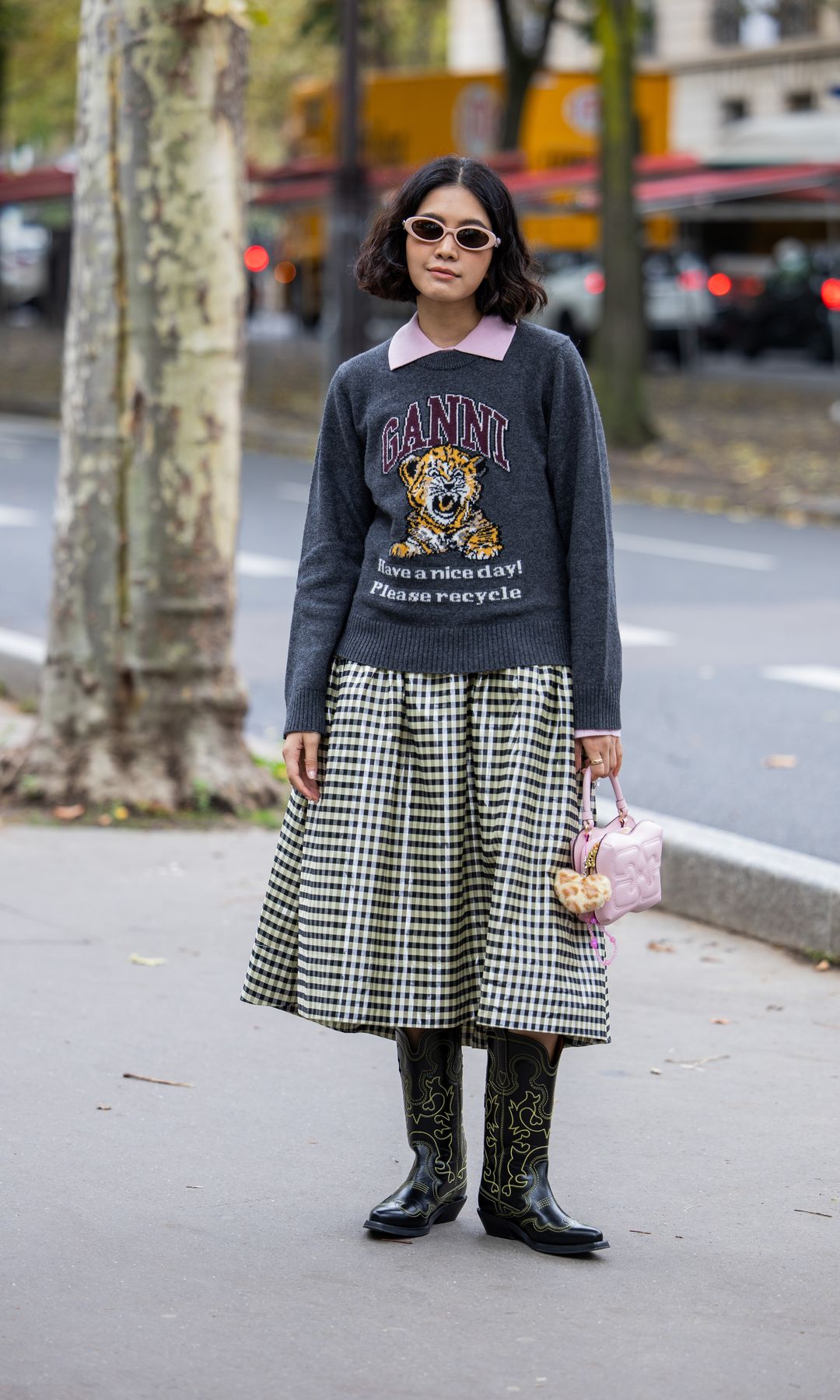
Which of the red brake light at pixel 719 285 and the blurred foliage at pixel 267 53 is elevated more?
the blurred foliage at pixel 267 53

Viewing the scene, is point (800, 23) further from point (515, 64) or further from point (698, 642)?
point (698, 642)

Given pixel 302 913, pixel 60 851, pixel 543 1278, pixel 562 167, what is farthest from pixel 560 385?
pixel 562 167

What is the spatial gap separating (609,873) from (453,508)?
0.65m

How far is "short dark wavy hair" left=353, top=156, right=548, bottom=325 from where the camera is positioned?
345cm

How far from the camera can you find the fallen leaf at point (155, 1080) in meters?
4.37

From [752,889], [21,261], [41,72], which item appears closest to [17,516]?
[752,889]

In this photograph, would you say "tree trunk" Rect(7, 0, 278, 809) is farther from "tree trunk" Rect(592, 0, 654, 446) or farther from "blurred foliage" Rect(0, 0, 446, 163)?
"blurred foliage" Rect(0, 0, 446, 163)

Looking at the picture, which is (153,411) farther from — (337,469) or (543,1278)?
(543,1278)

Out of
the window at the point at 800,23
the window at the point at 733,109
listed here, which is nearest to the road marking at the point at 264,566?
the window at the point at 800,23

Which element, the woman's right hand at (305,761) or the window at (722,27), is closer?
the woman's right hand at (305,761)

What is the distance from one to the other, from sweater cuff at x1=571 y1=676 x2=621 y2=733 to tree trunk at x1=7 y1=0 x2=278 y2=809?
345 cm

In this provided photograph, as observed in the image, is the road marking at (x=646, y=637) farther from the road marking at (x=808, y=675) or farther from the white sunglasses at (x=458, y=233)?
the white sunglasses at (x=458, y=233)

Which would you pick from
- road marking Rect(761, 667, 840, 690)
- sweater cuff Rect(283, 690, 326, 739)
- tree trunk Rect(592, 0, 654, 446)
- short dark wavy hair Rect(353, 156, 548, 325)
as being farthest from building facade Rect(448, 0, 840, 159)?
sweater cuff Rect(283, 690, 326, 739)

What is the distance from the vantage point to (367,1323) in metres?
3.20
